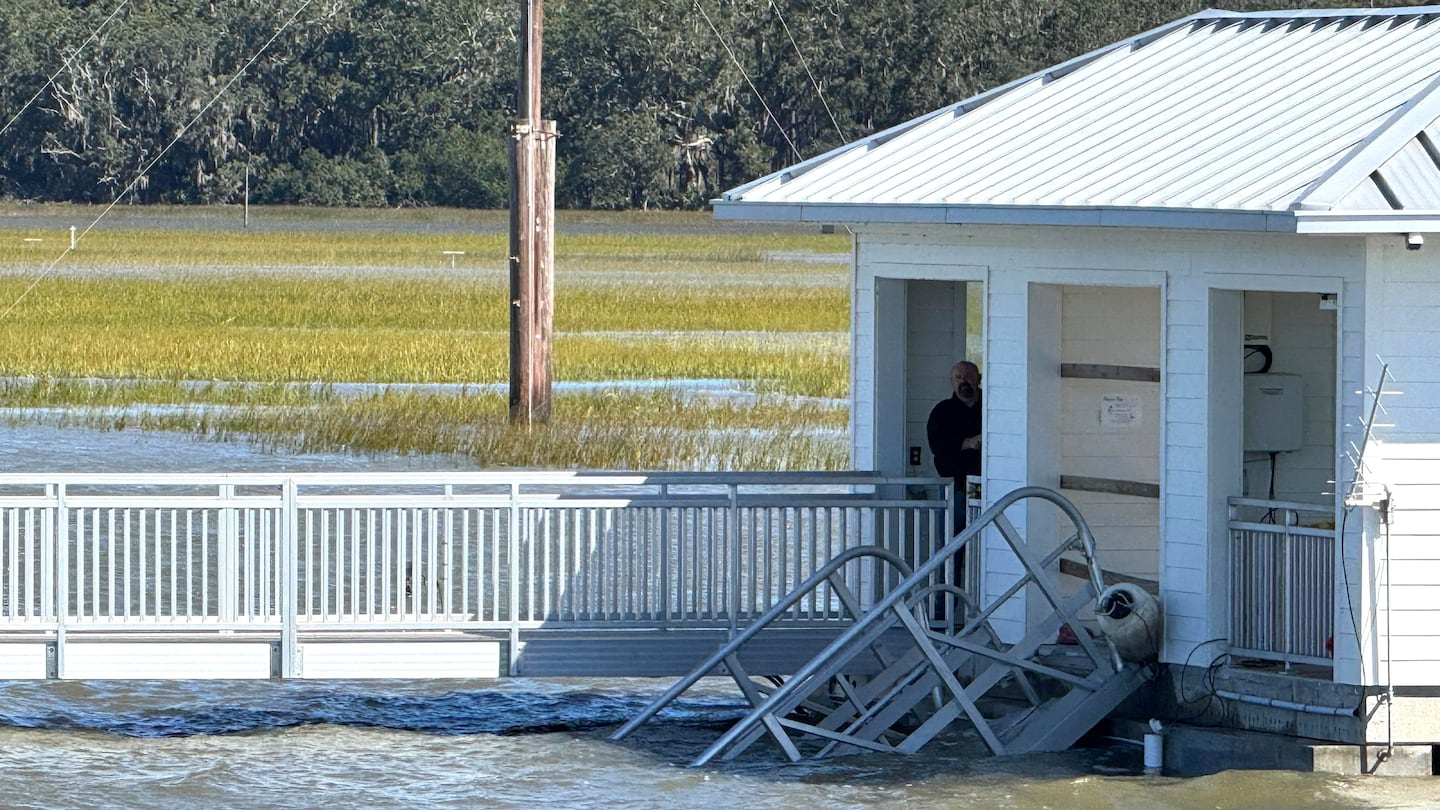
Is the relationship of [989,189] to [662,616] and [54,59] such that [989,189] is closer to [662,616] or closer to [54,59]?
[662,616]

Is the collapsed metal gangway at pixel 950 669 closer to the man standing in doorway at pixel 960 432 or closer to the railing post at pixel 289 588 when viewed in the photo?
the man standing in doorway at pixel 960 432

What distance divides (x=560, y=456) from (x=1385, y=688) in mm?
14900

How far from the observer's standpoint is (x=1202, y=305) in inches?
475

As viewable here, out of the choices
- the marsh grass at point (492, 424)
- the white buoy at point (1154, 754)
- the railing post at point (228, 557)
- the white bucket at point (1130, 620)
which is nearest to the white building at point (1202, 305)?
the white bucket at point (1130, 620)

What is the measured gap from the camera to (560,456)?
84.5 feet

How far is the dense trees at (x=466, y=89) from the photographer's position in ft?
334

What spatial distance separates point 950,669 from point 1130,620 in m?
0.92

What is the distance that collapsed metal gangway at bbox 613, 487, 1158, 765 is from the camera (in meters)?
12.3

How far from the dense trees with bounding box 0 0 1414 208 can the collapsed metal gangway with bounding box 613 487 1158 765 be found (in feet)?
289

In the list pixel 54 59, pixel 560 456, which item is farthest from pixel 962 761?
pixel 54 59

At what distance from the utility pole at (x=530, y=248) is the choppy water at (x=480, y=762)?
1175 cm

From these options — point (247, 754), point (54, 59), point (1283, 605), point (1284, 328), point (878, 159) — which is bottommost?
point (247, 754)

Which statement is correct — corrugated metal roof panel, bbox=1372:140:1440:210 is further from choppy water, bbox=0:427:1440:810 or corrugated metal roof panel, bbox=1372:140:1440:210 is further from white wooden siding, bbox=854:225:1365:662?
choppy water, bbox=0:427:1440:810

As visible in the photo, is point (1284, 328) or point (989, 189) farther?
point (1284, 328)
